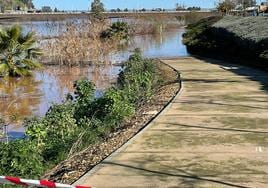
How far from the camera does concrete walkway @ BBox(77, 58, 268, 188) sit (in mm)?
7855

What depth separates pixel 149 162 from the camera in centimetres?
874

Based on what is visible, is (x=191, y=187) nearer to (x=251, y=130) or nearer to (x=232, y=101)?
(x=251, y=130)

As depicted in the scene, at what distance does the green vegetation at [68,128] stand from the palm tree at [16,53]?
12990 millimetres

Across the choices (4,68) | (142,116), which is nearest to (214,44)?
(4,68)

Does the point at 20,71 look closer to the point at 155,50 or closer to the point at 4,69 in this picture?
the point at 4,69

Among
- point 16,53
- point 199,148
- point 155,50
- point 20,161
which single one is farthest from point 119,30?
point 20,161

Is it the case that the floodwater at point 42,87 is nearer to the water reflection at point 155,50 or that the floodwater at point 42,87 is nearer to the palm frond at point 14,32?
the palm frond at point 14,32

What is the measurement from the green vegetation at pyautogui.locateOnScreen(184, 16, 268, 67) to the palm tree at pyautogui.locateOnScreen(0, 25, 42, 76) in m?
9.55

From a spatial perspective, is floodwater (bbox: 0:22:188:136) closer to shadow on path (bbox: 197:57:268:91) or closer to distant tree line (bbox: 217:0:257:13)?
shadow on path (bbox: 197:57:268:91)

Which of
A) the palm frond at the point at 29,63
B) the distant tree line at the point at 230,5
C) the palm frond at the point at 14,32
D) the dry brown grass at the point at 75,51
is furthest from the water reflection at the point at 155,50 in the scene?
the distant tree line at the point at 230,5

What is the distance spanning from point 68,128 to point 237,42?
1666 cm

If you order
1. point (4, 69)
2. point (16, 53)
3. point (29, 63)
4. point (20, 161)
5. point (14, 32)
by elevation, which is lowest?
point (4, 69)

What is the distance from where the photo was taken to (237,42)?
26.4 m

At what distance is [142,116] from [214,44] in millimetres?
19481
